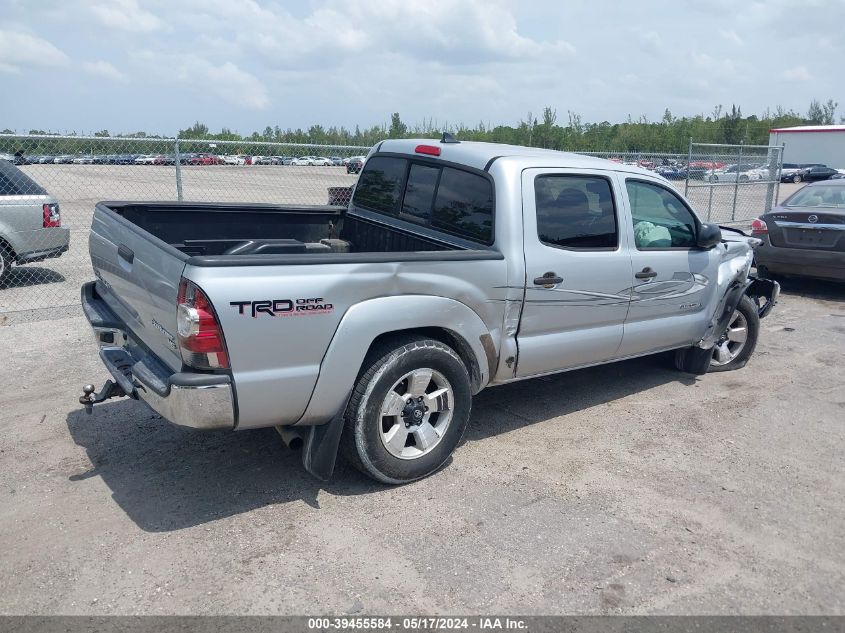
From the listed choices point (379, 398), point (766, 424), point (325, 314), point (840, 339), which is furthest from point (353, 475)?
point (840, 339)

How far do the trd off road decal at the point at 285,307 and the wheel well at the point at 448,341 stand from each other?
18.9 inches

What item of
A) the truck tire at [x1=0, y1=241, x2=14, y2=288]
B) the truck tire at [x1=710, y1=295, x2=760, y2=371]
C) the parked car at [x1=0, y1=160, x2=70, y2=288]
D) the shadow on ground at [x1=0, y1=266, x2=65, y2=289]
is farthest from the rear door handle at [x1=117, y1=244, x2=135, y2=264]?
the shadow on ground at [x1=0, y1=266, x2=65, y2=289]

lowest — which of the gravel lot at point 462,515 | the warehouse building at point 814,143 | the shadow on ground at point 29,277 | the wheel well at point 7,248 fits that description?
the gravel lot at point 462,515

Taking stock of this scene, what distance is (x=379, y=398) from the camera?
4.09 meters

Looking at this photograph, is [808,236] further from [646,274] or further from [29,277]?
[29,277]

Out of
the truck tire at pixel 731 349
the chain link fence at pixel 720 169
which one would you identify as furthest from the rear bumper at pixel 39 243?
the chain link fence at pixel 720 169

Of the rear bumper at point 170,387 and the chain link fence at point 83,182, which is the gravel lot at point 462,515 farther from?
the chain link fence at point 83,182

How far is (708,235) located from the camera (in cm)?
591

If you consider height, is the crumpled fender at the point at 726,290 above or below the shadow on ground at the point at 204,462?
above

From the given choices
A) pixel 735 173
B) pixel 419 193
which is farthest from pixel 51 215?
pixel 735 173

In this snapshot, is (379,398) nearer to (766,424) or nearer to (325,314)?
(325,314)

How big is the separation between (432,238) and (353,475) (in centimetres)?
172

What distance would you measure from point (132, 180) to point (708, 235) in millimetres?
12946

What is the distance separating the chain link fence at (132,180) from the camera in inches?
357
